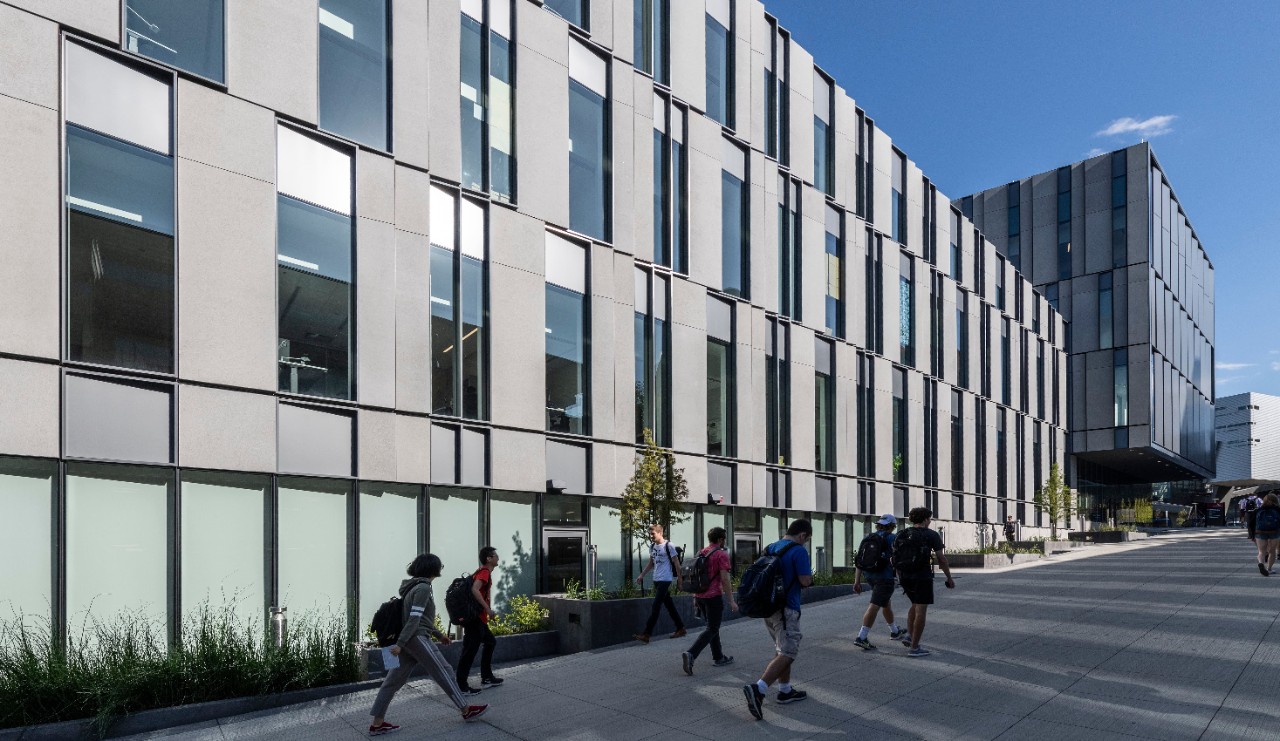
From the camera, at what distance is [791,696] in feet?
28.7

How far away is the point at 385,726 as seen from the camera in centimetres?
862

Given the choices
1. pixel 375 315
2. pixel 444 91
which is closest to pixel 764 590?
pixel 375 315

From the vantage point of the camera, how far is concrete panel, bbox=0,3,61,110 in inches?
421

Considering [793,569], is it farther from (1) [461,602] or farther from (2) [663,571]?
(2) [663,571]

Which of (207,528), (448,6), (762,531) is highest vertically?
(448,6)

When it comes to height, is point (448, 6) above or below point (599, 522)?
above

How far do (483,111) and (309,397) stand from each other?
626 cm

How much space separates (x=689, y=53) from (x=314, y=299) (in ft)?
38.9

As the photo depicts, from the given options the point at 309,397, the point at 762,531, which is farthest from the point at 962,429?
the point at 309,397

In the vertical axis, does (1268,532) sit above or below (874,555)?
below

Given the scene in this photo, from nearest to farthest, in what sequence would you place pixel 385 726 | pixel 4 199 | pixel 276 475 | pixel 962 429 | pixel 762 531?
pixel 385 726 < pixel 4 199 < pixel 276 475 < pixel 762 531 < pixel 962 429

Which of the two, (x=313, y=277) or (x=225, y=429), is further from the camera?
(x=313, y=277)

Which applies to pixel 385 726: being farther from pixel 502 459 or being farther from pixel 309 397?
pixel 502 459

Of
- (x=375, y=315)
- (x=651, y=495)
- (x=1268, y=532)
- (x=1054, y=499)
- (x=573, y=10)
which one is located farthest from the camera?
(x=1054, y=499)
